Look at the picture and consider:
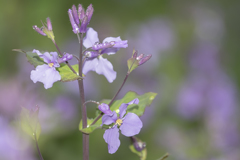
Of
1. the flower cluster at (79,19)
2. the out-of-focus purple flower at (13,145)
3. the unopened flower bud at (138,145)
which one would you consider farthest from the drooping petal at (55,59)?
the out-of-focus purple flower at (13,145)

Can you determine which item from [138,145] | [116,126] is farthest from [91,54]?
[138,145]

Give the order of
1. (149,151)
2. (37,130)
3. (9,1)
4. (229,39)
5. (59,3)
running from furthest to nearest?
(229,39), (59,3), (9,1), (149,151), (37,130)

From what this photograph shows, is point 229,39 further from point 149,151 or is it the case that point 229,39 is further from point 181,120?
point 149,151

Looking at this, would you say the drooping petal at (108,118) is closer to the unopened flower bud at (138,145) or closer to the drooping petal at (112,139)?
the drooping petal at (112,139)

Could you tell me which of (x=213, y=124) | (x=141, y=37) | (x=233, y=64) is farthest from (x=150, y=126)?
(x=233, y=64)

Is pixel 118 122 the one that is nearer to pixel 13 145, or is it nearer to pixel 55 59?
pixel 55 59
